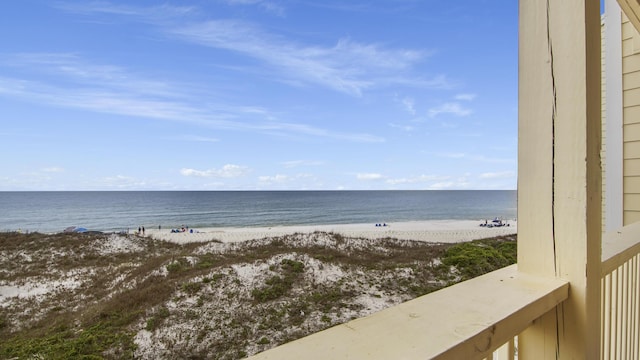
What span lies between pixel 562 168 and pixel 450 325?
395 millimetres

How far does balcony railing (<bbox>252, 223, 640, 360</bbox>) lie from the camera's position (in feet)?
0.98

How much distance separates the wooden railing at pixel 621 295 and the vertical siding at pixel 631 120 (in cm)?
144

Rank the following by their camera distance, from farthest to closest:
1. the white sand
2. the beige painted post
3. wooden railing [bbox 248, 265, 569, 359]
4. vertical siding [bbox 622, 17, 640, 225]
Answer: the white sand
vertical siding [bbox 622, 17, 640, 225]
the beige painted post
wooden railing [bbox 248, 265, 569, 359]

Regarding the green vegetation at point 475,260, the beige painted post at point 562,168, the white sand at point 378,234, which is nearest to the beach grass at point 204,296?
the green vegetation at point 475,260

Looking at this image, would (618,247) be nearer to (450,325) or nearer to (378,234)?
(450,325)

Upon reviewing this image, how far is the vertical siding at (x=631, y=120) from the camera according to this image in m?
2.15

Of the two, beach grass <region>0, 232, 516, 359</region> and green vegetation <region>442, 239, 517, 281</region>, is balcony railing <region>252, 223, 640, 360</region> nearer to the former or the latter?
beach grass <region>0, 232, 516, 359</region>

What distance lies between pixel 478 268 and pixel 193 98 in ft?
48.6

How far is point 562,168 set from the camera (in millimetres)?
562

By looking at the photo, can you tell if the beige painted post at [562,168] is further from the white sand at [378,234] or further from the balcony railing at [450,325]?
the white sand at [378,234]


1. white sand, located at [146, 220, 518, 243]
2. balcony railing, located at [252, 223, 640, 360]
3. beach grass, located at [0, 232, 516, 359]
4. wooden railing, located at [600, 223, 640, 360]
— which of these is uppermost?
balcony railing, located at [252, 223, 640, 360]

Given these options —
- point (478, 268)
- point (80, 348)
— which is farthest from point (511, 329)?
point (478, 268)

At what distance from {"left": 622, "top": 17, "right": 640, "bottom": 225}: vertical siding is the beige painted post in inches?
90.0

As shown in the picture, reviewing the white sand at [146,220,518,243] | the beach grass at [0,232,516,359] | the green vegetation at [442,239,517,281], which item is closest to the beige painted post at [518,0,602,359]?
the beach grass at [0,232,516,359]
